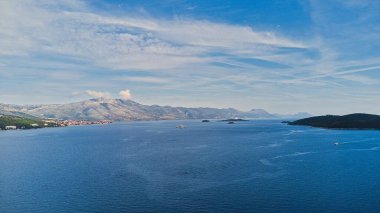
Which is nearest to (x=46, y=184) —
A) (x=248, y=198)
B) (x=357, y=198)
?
(x=248, y=198)

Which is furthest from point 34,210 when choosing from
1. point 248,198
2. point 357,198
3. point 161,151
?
point 161,151

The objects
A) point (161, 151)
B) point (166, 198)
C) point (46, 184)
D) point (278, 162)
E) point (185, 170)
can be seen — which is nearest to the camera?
point (166, 198)

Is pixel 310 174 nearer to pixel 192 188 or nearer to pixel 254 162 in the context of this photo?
pixel 254 162

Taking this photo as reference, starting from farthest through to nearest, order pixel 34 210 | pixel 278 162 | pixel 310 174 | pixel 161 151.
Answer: pixel 161 151 < pixel 278 162 < pixel 310 174 < pixel 34 210

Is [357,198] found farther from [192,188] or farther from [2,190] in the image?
[2,190]

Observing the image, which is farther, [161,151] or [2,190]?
[161,151]

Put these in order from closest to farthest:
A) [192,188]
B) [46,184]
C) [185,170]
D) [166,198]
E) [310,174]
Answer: [166,198]
[192,188]
[46,184]
[310,174]
[185,170]

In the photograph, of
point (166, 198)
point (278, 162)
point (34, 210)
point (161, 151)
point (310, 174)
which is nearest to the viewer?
point (34, 210)

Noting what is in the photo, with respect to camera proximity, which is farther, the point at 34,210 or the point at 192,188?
the point at 192,188
